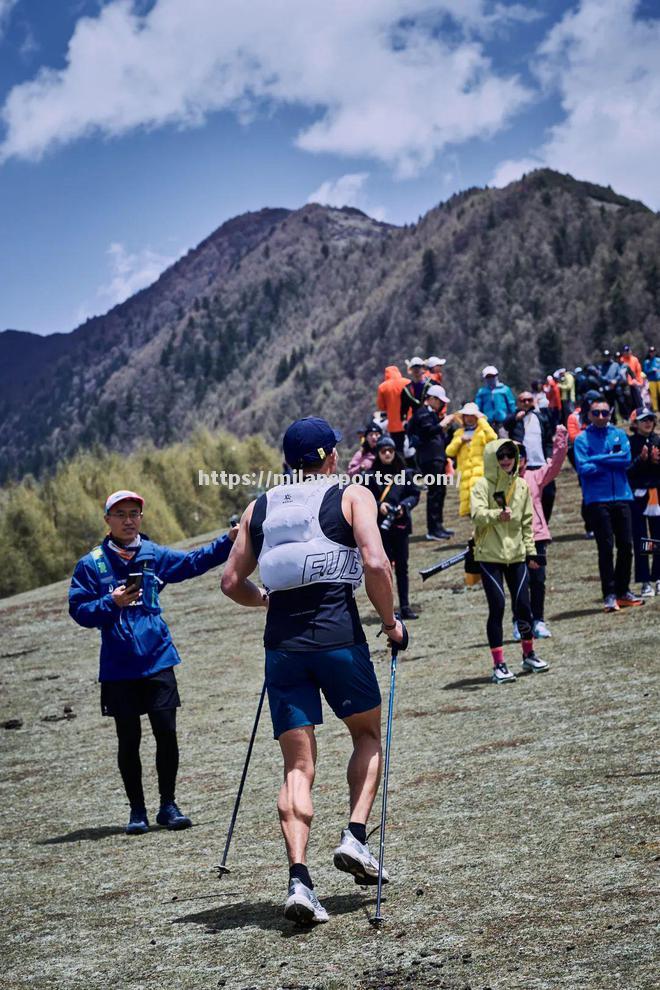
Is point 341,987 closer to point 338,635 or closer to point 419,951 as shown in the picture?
point 419,951

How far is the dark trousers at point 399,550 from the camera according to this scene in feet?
46.1

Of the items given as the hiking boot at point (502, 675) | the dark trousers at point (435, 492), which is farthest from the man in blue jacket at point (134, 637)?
the dark trousers at point (435, 492)

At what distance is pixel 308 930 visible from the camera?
17.0ft

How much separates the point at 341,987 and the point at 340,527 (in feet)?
5.91

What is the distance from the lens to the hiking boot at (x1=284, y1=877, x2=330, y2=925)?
5012 millimetres

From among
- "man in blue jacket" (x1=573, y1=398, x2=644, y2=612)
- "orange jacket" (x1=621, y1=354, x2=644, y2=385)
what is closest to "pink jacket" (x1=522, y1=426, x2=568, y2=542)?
"man in blue jacket" (x1=573, y1=398, x2=644, y2=612)

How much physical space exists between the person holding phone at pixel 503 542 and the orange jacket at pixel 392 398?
7.50 meters

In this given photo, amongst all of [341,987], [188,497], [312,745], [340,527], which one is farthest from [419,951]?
[188,497]

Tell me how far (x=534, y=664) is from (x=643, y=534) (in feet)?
13.3

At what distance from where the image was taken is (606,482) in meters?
13.3

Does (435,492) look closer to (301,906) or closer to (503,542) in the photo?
(503,542)

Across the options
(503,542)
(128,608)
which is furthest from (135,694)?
(503,542)

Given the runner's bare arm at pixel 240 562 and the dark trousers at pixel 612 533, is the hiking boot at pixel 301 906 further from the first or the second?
the dark trousers at pixel 612 533

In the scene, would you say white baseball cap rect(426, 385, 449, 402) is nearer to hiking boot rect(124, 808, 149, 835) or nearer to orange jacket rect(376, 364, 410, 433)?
orange jacket rect(376, 364, 410, 433)
